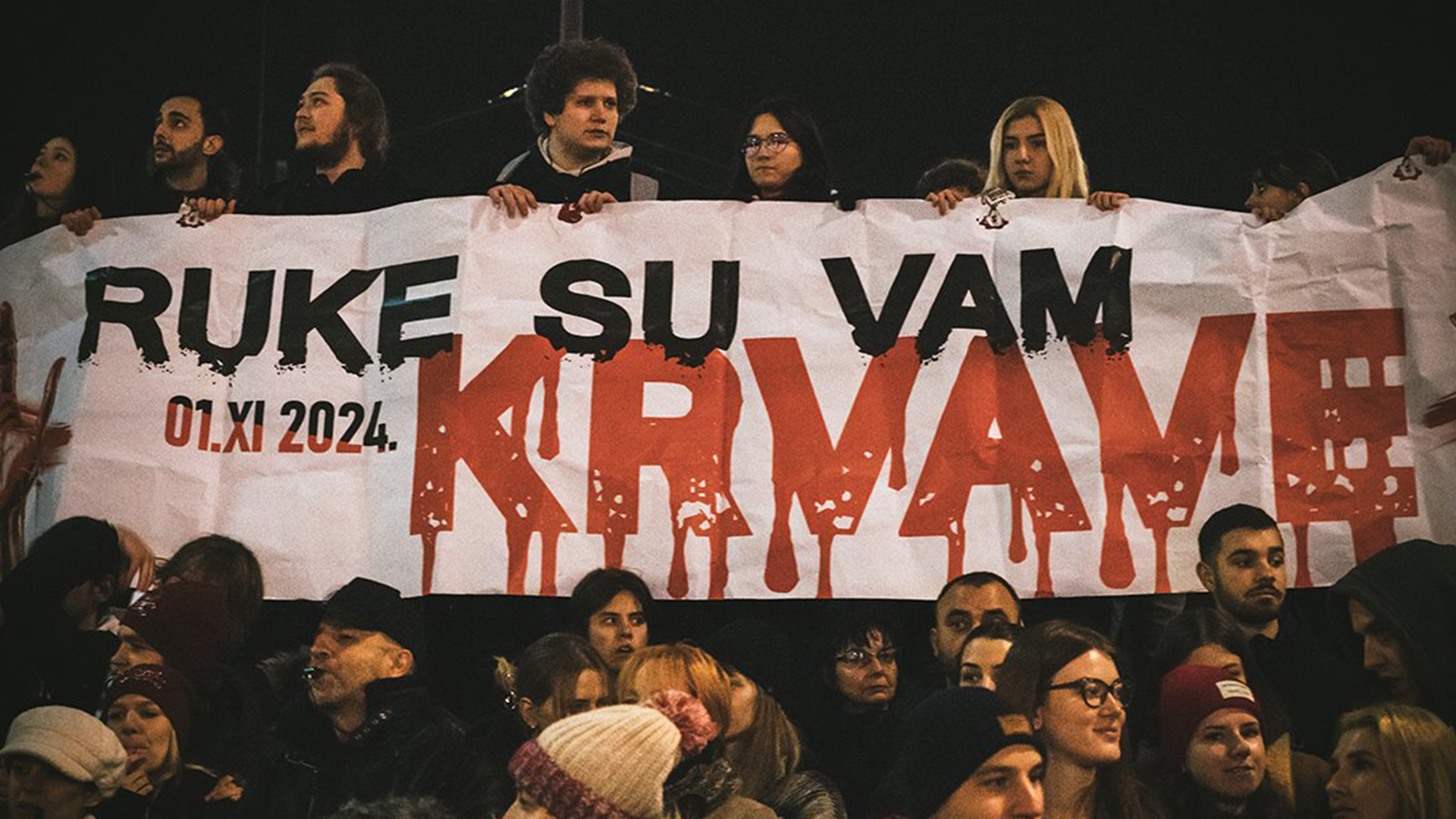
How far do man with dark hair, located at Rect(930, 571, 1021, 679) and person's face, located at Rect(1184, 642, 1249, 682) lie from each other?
Result: 51 centimetres

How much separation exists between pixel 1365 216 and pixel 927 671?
5.88 feet

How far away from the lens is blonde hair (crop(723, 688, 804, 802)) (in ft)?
17.7

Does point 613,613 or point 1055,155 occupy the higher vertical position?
point 1055,155

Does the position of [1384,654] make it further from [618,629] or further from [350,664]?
[350,664]

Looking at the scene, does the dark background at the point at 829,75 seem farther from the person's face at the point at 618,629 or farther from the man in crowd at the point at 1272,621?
the person's face at the point at 618,629

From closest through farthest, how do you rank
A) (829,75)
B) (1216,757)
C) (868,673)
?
(1216,757) < (868,673) < (829,75)

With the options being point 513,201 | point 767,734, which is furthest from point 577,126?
point 767,734

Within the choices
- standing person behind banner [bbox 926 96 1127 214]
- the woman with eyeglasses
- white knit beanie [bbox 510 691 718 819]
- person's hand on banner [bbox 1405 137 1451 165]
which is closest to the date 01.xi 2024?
white knit beanie [bbox 510 691 718 819]

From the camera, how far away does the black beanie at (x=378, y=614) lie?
557 cm

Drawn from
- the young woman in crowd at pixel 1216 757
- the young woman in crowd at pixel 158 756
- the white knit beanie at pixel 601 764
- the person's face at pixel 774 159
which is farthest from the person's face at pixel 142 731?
the young woman in crowd at pixel 1216 757

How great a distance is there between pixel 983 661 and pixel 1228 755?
658 mm

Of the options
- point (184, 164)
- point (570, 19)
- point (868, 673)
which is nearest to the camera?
point (868, 673)

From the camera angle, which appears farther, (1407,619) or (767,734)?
(767,734)

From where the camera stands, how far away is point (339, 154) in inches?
253
